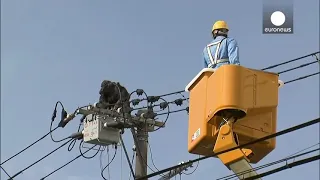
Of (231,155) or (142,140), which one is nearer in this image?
(231,155)

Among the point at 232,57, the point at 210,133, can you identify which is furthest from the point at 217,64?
the point at 210,133

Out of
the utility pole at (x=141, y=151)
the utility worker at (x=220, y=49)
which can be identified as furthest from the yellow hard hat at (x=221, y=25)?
the utility pole at (x=141, y=151)

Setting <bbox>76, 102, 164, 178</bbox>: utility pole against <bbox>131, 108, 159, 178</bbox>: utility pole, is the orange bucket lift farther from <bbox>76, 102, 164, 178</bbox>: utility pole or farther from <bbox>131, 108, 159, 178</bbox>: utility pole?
<bbox>76, 102, 164, 178</bbox>: utility pole

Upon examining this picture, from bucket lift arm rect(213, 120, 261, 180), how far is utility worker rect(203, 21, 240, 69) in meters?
1.31

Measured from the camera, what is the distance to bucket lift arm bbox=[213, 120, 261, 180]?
13.1m

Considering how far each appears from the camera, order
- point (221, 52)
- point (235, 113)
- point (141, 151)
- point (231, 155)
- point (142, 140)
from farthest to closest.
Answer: point (142, 140) < point (141, 151) < point (221, 52) < point (231, 155) < point (235, 113)

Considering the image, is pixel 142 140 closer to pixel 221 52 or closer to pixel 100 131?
pixel 100 131

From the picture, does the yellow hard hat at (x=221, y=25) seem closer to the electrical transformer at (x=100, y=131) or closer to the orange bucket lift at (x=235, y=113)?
the orange bucket lift at (x=235, y=113)

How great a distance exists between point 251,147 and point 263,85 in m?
1.12

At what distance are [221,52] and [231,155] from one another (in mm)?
1931

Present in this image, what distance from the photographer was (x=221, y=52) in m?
14.0

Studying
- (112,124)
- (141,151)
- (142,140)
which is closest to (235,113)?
(141,151)

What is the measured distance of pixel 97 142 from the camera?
18109 mm

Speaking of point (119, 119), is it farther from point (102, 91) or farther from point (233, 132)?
point (233, 132)
